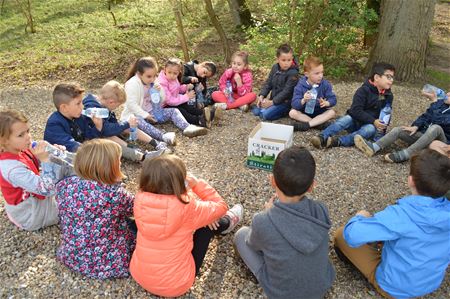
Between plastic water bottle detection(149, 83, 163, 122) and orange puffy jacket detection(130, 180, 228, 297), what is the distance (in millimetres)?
2703

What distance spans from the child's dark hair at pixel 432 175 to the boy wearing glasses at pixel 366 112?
2.19m

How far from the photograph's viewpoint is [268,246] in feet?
9.02

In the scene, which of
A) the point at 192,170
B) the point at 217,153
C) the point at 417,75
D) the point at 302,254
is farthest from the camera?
the point at 417,75

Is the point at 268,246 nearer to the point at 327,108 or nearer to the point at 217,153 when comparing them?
the point at 217,153

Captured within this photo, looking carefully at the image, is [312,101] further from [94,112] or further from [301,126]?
[94,112]

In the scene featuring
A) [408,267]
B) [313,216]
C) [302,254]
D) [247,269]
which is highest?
[313,216]

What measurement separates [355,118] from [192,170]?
2226 mm

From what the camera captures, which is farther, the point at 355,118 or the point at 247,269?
the point at 355,118

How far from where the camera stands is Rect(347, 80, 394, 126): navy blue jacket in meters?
5.08

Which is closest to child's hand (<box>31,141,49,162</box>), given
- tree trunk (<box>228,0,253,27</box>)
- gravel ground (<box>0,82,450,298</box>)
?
gravel ground (<box>0,82,450,298</box>)

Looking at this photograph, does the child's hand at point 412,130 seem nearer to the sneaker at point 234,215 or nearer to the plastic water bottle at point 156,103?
the sneaker at point 234,215

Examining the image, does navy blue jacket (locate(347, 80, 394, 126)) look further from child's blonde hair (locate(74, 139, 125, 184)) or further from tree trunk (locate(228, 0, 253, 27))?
tree trunk (locate(228, 0, 253, 27))

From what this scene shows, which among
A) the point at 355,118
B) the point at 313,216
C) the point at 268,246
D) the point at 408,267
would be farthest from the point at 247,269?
the point at 355,118

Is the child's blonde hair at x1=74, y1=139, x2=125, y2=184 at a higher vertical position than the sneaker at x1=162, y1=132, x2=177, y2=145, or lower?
higher
